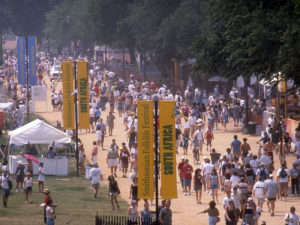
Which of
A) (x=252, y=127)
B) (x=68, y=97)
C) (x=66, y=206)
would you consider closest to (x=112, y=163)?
(x=68, y=97)

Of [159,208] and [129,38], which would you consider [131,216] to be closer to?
[159,208]

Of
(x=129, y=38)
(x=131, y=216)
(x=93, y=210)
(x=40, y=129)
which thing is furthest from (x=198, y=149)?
(x=129, y=38)

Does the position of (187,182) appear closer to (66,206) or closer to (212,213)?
(66,206)

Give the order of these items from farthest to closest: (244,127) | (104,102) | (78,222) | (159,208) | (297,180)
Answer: (104,102) < (244,127) < (297,180) < (78,222) < (159,208)

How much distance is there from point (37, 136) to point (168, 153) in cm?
1161

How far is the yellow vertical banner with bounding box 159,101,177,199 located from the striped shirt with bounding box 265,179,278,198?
11.9 feet

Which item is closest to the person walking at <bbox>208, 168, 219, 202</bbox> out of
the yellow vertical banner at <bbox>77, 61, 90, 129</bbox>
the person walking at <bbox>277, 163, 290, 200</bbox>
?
the person walking at <bbox>277, 163, 290, 200</bbox>

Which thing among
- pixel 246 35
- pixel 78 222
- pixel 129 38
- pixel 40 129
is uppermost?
pixel 129 38

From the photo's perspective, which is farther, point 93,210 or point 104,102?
point 104,102

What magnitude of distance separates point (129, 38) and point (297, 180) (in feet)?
155

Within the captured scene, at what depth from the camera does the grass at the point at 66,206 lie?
930 inches

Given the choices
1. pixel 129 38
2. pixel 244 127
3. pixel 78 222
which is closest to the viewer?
pixel 78 222

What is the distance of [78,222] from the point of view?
23234 millimetres

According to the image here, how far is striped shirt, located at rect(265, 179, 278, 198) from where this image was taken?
955 inches
